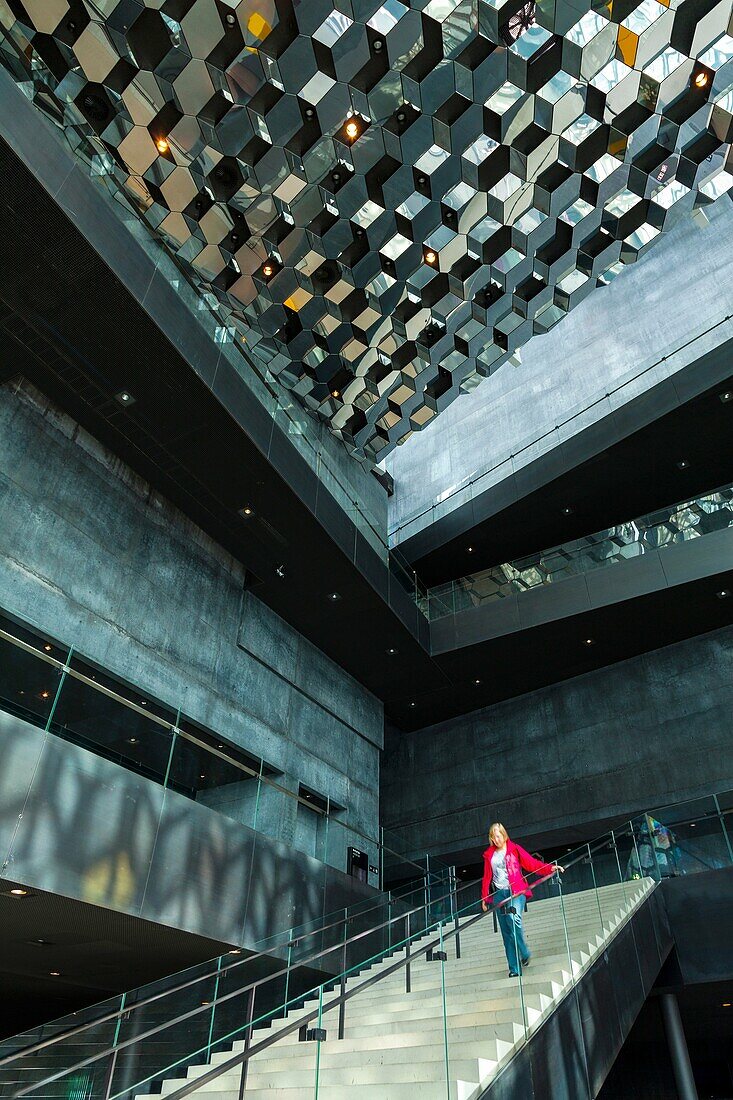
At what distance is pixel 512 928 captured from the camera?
5.87 m

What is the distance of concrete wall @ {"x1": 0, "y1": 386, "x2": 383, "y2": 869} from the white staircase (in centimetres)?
308

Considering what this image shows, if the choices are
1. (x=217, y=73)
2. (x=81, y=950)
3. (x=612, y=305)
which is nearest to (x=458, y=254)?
(x=217, y=73)

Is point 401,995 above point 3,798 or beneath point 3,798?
beneath

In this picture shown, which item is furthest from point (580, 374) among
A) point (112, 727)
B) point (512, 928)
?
point (512, 928)

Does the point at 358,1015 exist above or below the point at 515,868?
below

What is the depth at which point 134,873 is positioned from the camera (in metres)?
6.95

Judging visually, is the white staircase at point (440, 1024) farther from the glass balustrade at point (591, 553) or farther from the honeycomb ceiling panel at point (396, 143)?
the honeycomb ceiling panel at point (396, 143)

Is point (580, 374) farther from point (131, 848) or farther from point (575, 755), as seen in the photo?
point (131, 848)

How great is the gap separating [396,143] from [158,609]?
22.9 ft

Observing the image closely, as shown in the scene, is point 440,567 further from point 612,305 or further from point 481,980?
point 481,980

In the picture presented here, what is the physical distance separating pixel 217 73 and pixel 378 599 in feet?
26.4

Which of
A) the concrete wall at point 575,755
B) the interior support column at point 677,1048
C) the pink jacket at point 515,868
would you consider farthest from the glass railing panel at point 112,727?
the concrete wall at point 575,755

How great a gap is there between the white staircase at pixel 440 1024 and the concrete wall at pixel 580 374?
32.3 feet

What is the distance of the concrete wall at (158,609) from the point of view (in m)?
8.93
